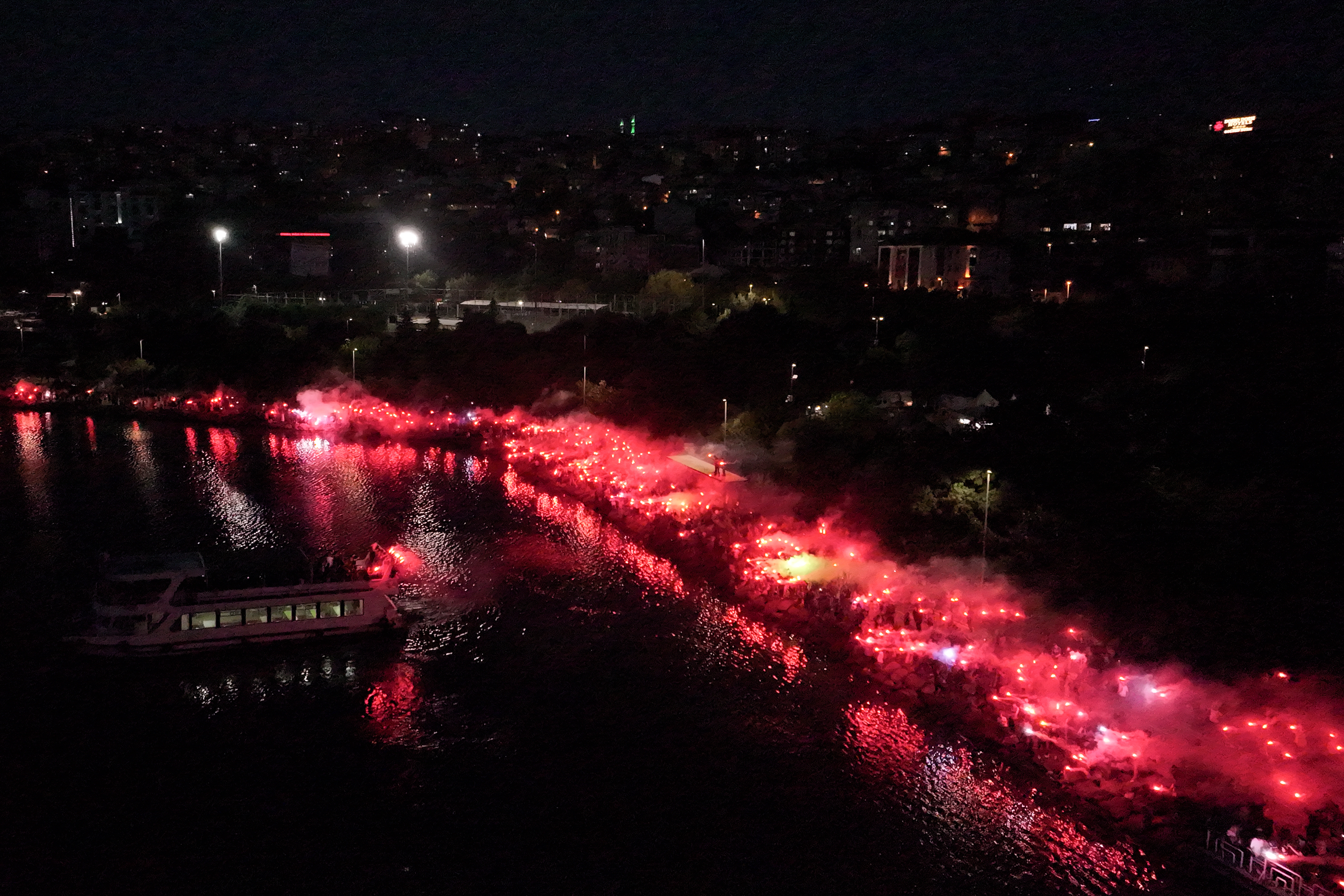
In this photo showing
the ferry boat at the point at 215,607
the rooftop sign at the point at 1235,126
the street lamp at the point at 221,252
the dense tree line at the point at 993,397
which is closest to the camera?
the ferry boat at the point at 215,607

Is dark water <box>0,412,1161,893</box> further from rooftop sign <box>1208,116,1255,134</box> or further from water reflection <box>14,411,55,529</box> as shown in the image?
rooftop sign <box>1208,116,1255,134</box>

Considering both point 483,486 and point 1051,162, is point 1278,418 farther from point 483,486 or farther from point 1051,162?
A: point 1051,162

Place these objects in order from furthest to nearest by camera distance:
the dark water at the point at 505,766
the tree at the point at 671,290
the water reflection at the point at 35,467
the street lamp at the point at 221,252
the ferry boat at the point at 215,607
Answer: the street lamp at the point at 221,252, the tree at the point at 671,290, the water reflection at the point at 35,467, the ferry boat at the point at 215,607, the dark water at the point at 505,766

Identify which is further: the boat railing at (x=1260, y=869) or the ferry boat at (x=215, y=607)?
the ferry boat at (x=215, y=607)

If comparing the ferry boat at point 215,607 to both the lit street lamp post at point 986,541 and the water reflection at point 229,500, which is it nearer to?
the water reflection at point 229,500

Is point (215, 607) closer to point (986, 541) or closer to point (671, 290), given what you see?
point (986, 541)

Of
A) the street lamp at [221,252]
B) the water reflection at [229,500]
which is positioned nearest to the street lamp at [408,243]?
the street lamp at [221,252]
